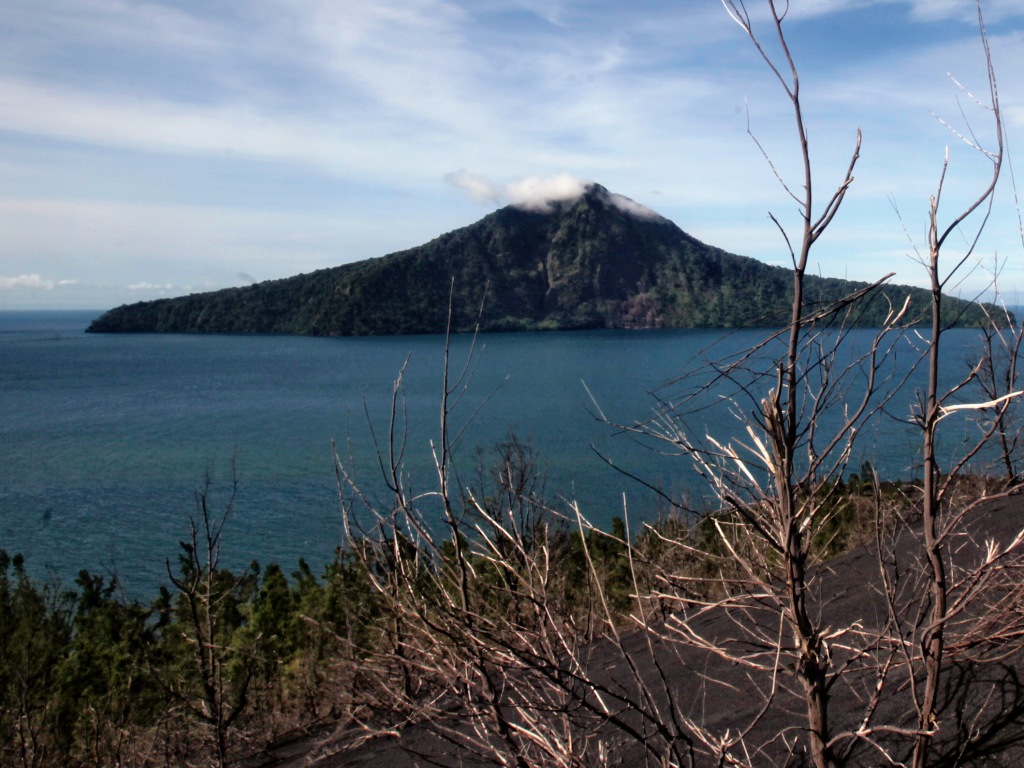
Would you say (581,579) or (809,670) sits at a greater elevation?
(809,670)

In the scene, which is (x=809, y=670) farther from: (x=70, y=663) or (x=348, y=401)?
(x=348, y=401)

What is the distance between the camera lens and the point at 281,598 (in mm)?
11828

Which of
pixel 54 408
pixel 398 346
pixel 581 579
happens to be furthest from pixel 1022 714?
pixel 398 346

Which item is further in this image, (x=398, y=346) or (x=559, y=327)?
(x=559, y=327)

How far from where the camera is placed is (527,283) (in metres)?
107

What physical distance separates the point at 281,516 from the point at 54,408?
28.0 metres

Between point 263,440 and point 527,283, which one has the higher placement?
point 527,283

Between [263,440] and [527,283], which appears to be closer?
[263,440]

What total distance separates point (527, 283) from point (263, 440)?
254 ft

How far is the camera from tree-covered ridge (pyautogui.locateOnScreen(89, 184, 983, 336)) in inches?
3949

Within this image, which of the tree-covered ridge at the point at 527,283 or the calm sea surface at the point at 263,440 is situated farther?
the tree-covered ridge at the point at 527,283

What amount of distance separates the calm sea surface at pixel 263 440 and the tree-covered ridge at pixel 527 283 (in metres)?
30.6

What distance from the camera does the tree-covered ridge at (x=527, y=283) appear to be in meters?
100

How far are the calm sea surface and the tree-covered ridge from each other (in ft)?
101
